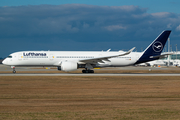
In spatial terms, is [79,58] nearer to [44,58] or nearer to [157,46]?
[44,58]

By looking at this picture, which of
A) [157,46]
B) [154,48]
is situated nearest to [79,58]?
[154,48]

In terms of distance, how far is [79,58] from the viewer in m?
42.1

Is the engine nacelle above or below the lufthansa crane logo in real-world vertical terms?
below

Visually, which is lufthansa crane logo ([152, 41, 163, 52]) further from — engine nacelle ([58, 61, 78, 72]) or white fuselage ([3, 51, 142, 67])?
engine nacelle ([58, 61, 78, 72])

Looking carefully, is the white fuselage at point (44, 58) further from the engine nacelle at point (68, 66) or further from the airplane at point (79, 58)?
the engine nacelle at point (68, 66)

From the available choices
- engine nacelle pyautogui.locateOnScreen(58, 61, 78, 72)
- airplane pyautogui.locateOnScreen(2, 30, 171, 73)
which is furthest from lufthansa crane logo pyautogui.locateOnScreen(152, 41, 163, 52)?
engine nacelle pyautogui.locateOnScreen(58, 61, 78, 72)

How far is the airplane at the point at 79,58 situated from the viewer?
130 feet

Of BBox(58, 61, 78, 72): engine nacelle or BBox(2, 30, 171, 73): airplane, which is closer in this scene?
BBox(58, 61, 78, 72): engine nacelle

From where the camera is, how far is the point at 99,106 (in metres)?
12.7

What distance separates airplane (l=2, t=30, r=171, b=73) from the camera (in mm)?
39625

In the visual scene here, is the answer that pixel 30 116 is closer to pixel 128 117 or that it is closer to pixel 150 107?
pixel 128 117

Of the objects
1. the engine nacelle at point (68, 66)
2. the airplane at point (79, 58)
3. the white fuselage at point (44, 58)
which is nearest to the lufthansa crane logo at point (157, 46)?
the airplane at point (79, 58)

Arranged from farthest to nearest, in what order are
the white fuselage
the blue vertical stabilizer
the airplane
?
the blue vertical stabilizer
the white fuselage
the airplane

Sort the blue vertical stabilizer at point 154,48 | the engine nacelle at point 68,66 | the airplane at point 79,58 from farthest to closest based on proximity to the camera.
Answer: the blue vertical stabilizer at point 154,48 < the airplane at point 79,58 < the engine nacelle at point 68,66
